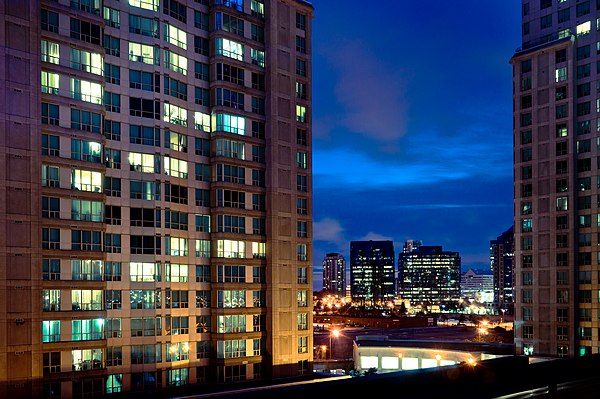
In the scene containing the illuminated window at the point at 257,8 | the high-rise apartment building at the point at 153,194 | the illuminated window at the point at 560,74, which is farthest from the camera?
the illuminated window at the point at 560,74

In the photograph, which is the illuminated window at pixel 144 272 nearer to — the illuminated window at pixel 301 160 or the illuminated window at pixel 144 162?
the illuminated window at pixel 144 162

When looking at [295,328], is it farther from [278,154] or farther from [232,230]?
[278,154]

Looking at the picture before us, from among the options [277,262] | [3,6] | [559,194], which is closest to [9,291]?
[3,6]

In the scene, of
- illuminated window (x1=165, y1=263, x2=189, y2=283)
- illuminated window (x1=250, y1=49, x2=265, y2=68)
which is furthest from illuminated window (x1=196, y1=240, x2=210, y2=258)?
illuminated window (x1=250, y1=49, x2=265, y2=68)

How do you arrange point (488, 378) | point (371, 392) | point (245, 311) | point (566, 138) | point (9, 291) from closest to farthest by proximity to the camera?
1. point (371, 392)
2. point (488, 378)
3. point (9, 291)
4. point (245, 311)
5. point (566, 138)

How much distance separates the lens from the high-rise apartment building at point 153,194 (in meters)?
62.1

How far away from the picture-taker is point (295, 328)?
81.6 metres

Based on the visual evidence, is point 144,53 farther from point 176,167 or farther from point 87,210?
point 87,210

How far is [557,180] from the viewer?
110 meters

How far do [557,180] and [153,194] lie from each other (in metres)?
69.6

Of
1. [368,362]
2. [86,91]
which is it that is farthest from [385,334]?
[86,91]

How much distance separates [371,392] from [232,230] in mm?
55302

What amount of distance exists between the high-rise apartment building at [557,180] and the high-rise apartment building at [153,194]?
47374mm

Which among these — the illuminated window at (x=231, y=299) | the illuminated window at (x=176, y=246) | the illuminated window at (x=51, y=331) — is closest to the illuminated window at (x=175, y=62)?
the illuminated window at (x=176, y=246)
